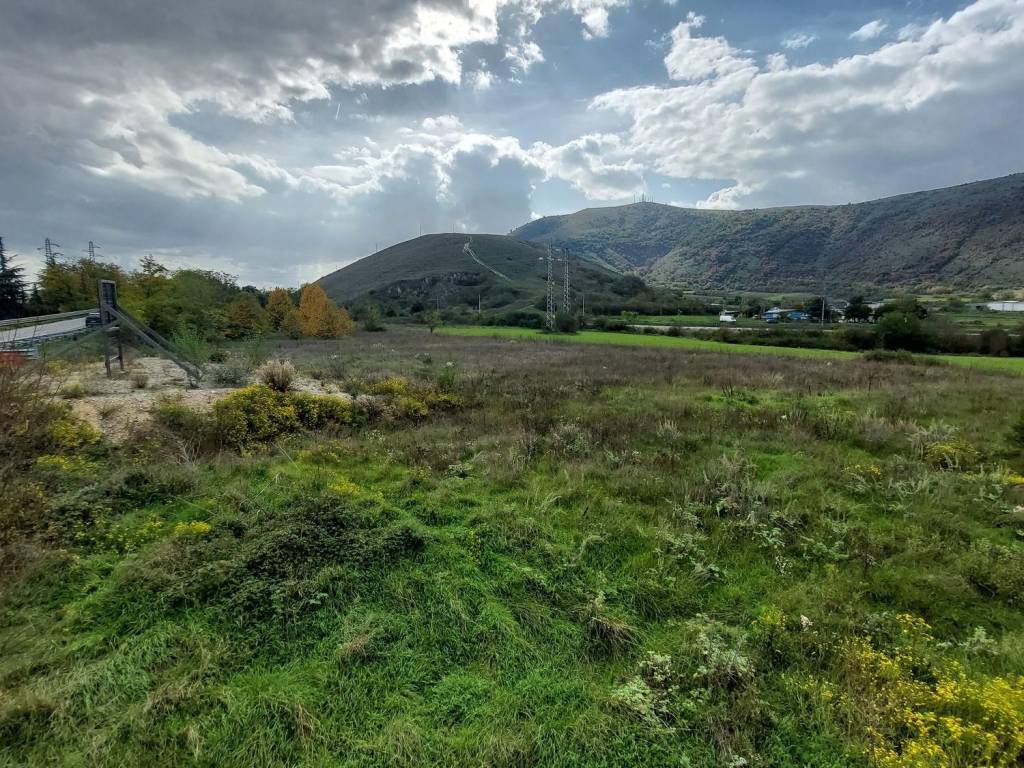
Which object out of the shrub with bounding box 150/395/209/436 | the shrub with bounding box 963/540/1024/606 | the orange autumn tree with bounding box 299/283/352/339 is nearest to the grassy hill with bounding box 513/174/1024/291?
the orange autumn tree with bounding box 299/283/352/339

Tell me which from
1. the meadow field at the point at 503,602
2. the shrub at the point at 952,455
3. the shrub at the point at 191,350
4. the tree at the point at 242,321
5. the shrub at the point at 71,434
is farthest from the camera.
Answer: the tree at the point at 242,321

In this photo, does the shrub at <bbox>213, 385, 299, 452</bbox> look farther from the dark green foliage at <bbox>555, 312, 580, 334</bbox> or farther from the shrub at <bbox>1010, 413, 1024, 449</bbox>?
the dark green foliage at <bbox>555, 312, 580, 334</bbox>

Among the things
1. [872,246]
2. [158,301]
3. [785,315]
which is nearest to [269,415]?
[158,301]

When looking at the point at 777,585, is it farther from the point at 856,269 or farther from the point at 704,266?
the point at 704,266

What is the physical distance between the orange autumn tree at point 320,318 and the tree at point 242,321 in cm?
348

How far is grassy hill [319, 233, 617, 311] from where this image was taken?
9881 centimetres

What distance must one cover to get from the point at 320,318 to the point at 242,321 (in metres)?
6.28

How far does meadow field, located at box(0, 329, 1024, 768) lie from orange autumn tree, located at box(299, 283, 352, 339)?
34.6 m

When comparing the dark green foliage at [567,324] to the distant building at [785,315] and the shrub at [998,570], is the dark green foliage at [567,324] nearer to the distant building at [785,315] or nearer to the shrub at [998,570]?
the distant building at [785,315]

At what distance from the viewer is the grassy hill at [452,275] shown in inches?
3890

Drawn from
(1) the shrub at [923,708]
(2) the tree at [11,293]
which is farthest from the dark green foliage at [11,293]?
(1) the shrub at [923,708]

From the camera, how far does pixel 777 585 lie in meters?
4.65

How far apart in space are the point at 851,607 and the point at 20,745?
21.5 feet

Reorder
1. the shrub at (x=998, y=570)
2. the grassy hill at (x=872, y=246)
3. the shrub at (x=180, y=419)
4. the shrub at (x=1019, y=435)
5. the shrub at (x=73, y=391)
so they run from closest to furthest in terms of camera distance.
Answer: the shrub at (x=998, y=570), the shrub at (x=1019, y=435), the shrub at (x=180, y=419), the shrub at (x=73, y=391), the grassy hill at (x=872, y=246)
